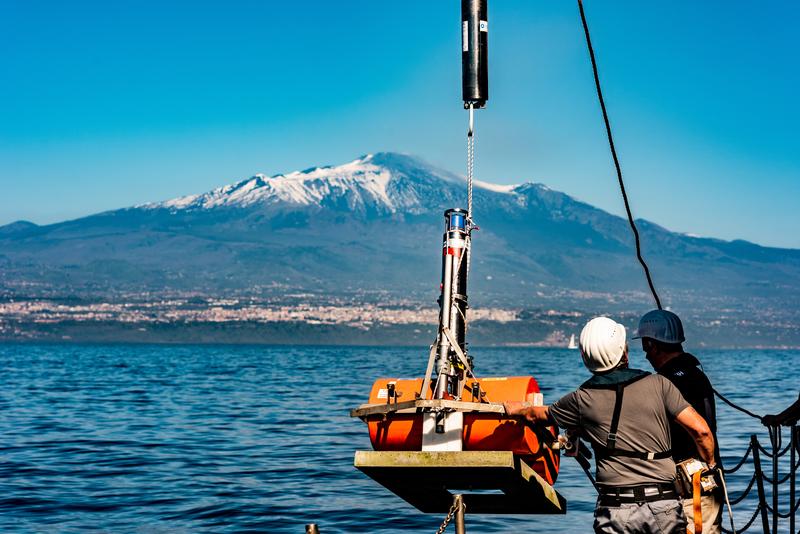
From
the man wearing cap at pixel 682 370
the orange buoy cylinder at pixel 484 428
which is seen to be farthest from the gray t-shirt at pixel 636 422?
the orange buoy cylinder at pixel 484 428

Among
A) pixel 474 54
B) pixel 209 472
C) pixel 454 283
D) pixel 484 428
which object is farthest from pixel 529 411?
pixel 209 472

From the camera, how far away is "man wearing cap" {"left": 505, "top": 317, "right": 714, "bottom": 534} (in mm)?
7668

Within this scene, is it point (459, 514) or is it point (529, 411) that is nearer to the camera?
point (529, 411)

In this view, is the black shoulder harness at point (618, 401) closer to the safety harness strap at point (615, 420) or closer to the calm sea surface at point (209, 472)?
the safety harness strap at point (615, 420)

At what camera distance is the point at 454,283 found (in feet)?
36.0

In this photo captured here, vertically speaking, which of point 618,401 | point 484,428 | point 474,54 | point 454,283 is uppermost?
point 474,54

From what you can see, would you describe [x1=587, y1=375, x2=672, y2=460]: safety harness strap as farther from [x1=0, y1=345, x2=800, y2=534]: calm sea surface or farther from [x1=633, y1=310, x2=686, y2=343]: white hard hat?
[x1=0, y1=345, x2=800, y2=534]: calm sea surface

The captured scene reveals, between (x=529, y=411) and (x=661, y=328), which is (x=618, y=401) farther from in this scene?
(x=661, y=328)

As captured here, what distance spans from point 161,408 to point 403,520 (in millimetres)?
29060

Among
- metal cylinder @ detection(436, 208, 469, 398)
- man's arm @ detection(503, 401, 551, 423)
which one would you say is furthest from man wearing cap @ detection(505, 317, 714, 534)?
metal cylinder @ detection(436, 208, 469, 398)

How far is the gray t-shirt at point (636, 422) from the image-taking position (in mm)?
7660

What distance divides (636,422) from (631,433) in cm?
8

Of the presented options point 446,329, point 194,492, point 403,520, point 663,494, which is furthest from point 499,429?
point 194,492

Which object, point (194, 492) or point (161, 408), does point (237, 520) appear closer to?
point (194, 492)
